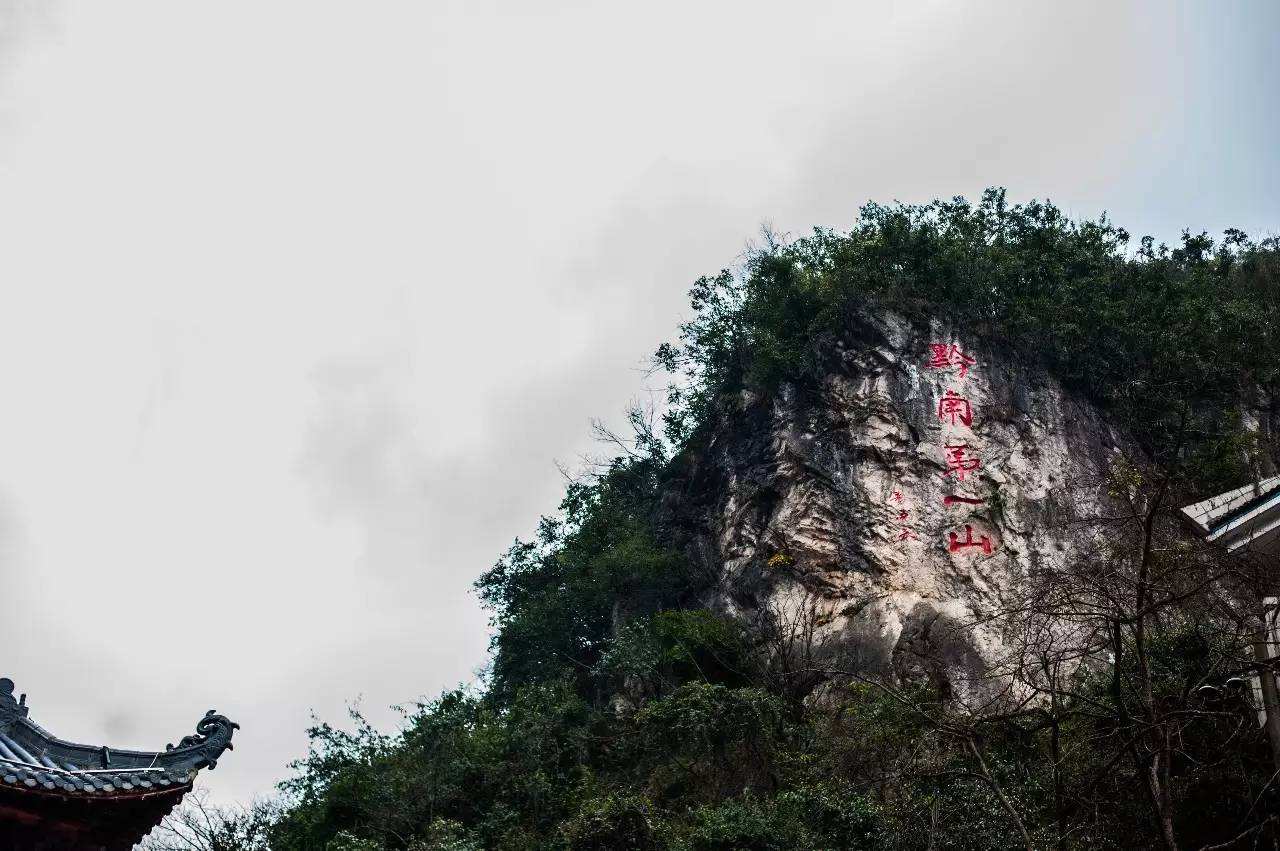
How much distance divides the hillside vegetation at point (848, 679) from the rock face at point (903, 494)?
0.81m

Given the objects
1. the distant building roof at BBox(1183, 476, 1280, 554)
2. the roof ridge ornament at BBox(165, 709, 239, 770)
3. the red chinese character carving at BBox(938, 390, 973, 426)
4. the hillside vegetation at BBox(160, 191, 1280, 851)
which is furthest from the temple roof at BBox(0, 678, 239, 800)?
the red chinese character carving at BBox(938, 390, 973, 426)

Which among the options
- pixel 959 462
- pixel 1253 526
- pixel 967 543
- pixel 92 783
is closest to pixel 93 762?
pixel 92 783

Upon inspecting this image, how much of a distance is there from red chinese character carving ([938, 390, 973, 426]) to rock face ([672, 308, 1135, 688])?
2 centimetres

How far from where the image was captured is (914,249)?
21359 millimetres

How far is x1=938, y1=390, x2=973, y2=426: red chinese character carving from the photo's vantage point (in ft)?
62.1

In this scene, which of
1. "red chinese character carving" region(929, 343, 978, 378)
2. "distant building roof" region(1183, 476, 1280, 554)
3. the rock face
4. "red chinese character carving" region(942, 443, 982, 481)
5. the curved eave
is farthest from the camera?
"red chinese character carving" region(929, 343, 978, 378)

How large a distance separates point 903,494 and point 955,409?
77.2 inches

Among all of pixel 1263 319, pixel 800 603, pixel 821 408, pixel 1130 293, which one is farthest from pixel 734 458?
pixel 1263 319

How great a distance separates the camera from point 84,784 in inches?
285

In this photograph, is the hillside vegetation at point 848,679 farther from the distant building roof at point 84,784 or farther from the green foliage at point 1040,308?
the distant building roof at point 84,784

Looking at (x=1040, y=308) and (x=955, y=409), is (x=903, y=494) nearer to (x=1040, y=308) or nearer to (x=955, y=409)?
(x=955, y=409)

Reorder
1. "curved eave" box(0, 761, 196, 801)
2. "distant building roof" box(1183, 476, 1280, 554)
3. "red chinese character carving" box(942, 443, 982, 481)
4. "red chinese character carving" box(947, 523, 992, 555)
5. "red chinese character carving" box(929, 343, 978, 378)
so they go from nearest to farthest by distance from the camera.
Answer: "curved eave" box(0, 761, 196, 801) < "distant building roof" box(1183, 476, 1280, 554) < "red chinese character carving" box(947, 523, 992, 555) < "red chinese character carving" box(942, 443, 982, 481) < "red chinese character carving" box(929, 343, 978, 378)

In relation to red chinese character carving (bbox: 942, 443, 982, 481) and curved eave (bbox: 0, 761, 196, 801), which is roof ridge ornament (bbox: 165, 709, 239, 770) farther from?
red chinese character carving (bbox: 942, 443, 982, 481)

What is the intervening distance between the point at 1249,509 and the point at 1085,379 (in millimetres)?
11540
